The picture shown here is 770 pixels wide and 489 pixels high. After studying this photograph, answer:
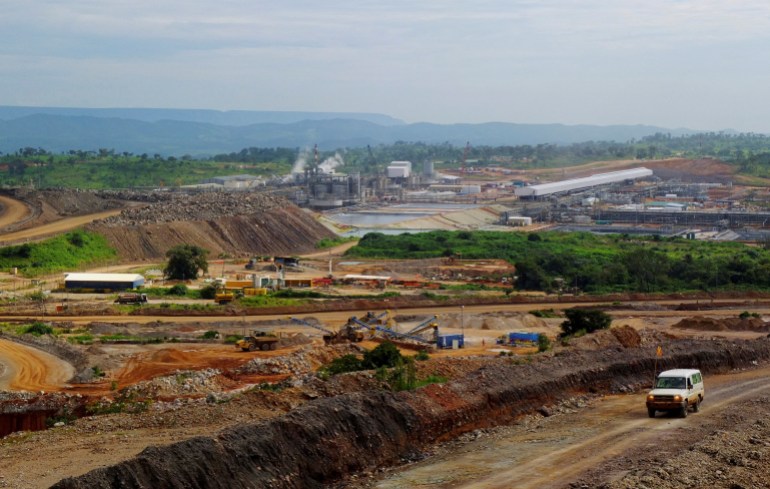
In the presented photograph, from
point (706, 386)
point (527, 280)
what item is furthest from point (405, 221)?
point (706, 386)

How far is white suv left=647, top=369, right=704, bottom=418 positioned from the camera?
28547 mm

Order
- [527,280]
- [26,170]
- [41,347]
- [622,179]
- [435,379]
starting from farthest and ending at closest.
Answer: [622,179] < [26,170] < [527,280] < [41,347] < [435,379]

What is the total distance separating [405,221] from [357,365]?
9733 cm

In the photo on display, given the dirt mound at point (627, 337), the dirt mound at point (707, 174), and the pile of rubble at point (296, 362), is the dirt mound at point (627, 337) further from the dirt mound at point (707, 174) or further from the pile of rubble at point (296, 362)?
the dirt mound at point (707, 174)

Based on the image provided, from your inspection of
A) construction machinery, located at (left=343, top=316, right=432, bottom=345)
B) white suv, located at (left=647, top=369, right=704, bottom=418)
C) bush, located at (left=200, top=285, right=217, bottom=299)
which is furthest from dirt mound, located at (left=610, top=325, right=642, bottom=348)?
bush, located at (left=200, top=285, right=217, bottom=299)

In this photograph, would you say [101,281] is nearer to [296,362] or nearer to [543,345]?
[296,362]

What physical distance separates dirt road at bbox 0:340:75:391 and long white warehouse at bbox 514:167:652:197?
11841 cm

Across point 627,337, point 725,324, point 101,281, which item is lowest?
point 101,281

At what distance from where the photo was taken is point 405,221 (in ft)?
430

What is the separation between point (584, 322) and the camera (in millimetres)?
46938

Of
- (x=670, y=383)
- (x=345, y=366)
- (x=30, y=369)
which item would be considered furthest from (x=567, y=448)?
(x=30, y=369)

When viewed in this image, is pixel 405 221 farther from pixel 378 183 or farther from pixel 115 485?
pixel 115 485

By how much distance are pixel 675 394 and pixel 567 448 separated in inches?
→ 176

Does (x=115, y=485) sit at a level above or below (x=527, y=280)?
above
